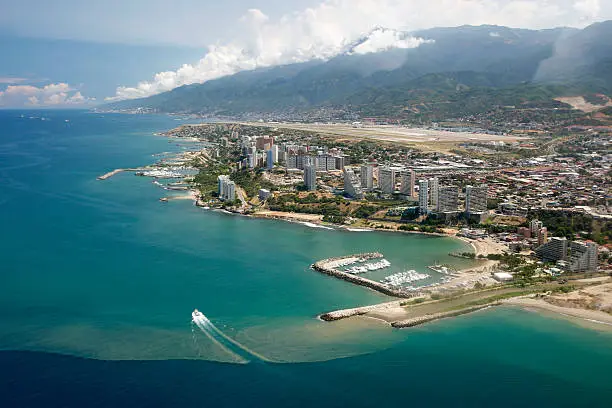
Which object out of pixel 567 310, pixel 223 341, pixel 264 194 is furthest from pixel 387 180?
pixel 223 341

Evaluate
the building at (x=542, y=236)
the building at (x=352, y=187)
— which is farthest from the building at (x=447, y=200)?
the building at (x=352, y=187)

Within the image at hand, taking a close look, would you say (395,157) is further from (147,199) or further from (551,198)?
(147,199)

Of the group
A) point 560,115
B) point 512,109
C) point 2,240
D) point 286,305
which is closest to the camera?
point 286,305

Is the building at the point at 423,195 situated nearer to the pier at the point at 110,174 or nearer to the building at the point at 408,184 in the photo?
the building at the point at 408,184

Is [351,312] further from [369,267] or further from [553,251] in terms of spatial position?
[553,251]

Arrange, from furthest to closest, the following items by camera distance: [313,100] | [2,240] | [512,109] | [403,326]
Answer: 1. [313,100]
2. [512,109]
3. [2,240]
4. [403,326]

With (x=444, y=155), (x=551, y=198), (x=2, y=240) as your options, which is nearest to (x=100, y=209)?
(x=2, y=240)
